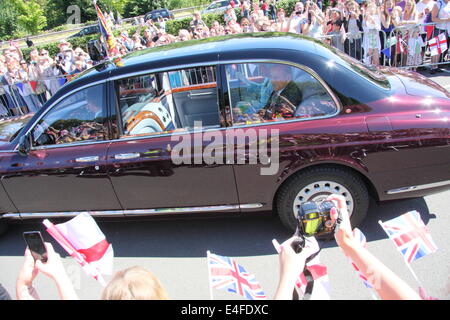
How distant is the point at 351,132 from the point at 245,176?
0.96m

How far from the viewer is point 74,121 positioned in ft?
→ 11.3

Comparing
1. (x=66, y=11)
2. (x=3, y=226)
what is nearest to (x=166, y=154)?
(x=3, y=226)

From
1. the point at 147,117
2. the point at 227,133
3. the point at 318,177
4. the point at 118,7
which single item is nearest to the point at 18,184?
the point at 147,117

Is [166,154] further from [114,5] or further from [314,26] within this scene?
[114,5]

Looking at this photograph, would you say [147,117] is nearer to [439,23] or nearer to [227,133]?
[227,133]

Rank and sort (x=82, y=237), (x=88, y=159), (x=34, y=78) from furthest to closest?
(x=34, y=78) < (x=88, y=159) < (x=82, y=237)

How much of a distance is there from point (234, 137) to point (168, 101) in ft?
3.35

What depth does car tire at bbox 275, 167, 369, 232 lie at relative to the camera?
9.99 feet

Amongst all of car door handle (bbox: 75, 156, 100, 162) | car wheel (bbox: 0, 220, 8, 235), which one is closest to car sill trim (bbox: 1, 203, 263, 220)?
car wheel (bbox: 0, 220, 8, 235)

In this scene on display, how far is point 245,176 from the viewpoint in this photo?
3096 mm

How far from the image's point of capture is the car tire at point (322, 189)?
9.99ft

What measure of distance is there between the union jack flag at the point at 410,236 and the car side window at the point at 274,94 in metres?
1.23

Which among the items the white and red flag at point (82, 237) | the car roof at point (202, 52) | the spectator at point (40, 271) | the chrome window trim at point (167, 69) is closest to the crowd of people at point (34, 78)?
the car roof at point (202, 52)

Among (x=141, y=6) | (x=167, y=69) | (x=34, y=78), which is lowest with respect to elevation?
(x=141, y=6)
